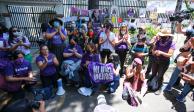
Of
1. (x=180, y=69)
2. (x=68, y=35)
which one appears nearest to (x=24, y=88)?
(x=68, y=35)

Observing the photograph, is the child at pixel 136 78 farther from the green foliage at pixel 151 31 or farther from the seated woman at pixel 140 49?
the green foliage at pixel 151 31

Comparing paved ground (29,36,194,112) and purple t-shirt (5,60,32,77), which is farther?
paved ground (29,36,194,112)

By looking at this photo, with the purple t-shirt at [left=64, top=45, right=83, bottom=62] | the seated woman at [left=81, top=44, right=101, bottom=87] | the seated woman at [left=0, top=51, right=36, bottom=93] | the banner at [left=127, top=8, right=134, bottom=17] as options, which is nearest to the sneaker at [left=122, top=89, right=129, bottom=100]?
the seated woman at [left=81, top=44, right=101, bottom=87]

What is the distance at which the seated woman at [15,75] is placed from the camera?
5.17m

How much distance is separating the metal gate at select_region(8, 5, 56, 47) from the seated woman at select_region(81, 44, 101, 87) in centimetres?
406

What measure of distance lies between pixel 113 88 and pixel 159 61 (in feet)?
4.74

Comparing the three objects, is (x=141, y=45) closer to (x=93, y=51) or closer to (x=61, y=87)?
(x=93, y=51)

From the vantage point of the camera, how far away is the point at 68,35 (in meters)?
6.77

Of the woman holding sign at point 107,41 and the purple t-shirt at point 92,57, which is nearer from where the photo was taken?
the purple t-shirt at point 92,57

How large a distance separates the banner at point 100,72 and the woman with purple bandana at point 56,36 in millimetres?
1126

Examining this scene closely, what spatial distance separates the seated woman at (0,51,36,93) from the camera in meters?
5.17

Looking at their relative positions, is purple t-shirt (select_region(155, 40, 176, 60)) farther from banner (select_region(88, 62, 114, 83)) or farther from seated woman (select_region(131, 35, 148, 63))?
banner (select_region(88, 62, 114, 83))

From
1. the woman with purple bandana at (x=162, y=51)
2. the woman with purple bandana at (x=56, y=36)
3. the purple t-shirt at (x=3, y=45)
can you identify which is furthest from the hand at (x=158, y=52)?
the purple t-shirt at (x=3, y=45)

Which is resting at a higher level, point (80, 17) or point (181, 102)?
point (80, 17)
